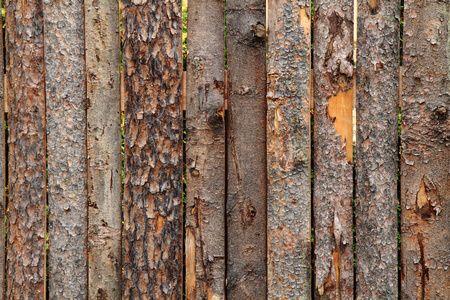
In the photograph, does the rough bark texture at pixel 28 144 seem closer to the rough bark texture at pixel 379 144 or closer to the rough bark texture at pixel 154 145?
the rough bark texture at pixel 154 145

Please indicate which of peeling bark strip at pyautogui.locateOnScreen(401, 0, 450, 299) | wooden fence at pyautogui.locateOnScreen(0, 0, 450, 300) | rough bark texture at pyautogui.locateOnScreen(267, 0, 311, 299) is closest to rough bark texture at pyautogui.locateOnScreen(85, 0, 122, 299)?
wooden fence at pyautogui.locateOnScreen(0, 0, 450, 300)

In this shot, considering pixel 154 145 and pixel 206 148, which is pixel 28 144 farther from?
pixel 206 148

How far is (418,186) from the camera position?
187 cm

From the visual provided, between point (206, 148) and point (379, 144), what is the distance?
0.98 meters

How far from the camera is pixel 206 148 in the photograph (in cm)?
196

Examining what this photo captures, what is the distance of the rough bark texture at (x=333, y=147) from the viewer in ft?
6.19

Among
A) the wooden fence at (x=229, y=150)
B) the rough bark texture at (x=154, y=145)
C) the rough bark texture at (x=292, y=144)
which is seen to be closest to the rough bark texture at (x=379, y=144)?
the wooden fence at (x=229, y=150)

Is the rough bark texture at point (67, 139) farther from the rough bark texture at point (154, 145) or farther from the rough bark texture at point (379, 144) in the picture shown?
the rough bark texture at point (379, 144)

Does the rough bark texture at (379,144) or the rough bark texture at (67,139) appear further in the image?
the rough bark texture at (67,139)

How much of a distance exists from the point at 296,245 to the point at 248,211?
13.0 inches

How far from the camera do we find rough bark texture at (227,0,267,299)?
1.95 metres

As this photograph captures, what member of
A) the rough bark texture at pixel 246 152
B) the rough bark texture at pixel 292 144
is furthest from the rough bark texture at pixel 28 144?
the rough bark texture at pixel 292 144

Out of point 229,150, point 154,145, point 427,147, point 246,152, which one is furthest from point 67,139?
point 427,147

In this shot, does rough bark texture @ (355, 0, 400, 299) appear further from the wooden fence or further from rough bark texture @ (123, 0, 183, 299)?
rough bark texture @ (123, 0, 183, 299)
